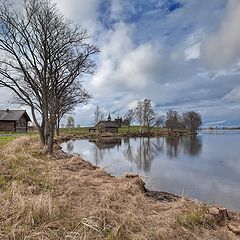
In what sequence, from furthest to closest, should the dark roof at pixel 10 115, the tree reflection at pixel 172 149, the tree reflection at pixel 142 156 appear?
the dark roof at pixel 10 115, the tree reflection at pixel 172 149, the tree reflection at pixel 142 156

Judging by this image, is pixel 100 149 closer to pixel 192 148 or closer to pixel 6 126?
pixel 192 148

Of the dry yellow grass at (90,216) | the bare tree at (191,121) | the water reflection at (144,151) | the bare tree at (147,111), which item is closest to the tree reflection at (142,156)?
the water reflection at (144,151)

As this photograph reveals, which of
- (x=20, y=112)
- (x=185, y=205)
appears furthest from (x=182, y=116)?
(x=185, y=205)

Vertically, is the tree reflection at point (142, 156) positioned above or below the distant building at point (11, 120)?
below

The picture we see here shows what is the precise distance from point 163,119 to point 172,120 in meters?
6.74

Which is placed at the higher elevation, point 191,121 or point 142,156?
point 191,121

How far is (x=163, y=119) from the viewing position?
102 meters

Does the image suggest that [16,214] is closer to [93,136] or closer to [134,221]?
[134,221]

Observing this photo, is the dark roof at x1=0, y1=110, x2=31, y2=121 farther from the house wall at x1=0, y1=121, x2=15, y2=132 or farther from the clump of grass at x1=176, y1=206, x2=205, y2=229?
the clump of grass at x1=176, y1=206, x2=205, y2=229

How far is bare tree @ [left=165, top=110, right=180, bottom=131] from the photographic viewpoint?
95500mm

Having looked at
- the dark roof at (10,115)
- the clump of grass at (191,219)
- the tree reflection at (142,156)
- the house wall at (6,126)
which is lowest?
the tree reflection at (142,156)

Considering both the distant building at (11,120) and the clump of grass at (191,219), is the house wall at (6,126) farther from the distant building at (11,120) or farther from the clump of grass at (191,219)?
the clump of grass at (191,219)

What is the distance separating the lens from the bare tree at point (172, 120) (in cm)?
9550

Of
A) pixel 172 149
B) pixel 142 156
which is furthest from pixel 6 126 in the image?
pixel 142 156
